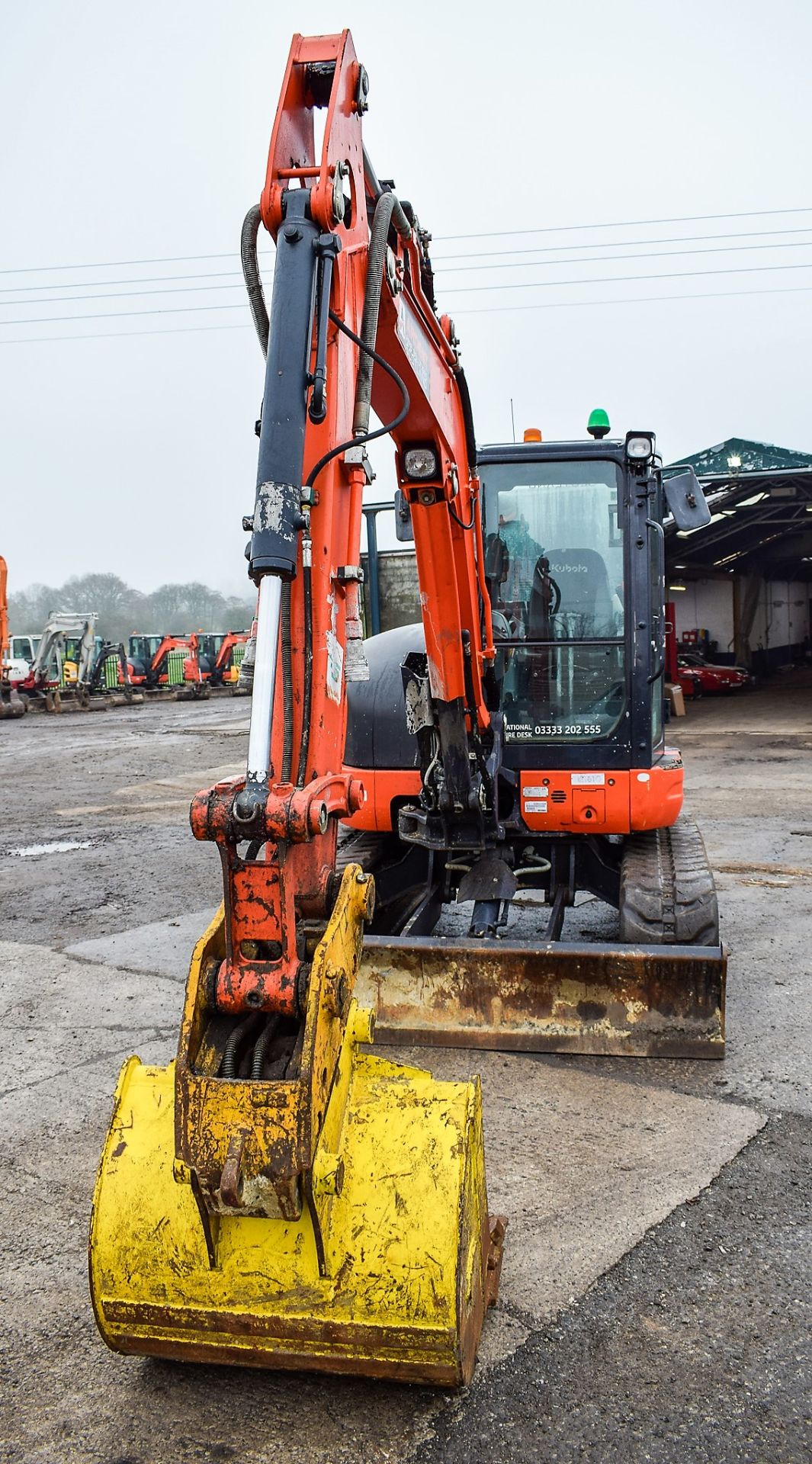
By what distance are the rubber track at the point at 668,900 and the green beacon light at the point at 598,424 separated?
2.06 meters

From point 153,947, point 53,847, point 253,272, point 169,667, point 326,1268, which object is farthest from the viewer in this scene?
point 169,667

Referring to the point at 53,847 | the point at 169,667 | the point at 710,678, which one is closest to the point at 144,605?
the point at 169,667

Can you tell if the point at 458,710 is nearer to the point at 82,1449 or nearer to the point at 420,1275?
the point at 420,1275

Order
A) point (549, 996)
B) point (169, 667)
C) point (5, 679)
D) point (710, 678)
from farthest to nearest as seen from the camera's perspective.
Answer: point (169, 667)
point (5, 679)
point (710, 678)
point (549, 996)

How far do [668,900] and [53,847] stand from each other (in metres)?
6.68

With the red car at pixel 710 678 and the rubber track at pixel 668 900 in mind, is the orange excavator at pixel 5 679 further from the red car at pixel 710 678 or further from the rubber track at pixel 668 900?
the rubber track at pixel 668 900

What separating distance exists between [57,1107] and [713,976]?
246cm

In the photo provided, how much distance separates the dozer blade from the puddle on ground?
231 inches

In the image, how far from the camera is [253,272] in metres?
2.77

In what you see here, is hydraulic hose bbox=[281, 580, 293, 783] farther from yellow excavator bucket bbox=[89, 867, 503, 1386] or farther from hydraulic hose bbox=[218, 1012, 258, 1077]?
hydraulic hose bbox=[218, 1012, 258, 1077]

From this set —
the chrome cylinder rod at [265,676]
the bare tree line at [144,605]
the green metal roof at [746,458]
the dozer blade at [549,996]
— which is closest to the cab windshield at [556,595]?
the dozer blade at [549,996]

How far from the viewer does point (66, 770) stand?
16.0 meters

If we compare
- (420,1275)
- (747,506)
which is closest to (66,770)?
(747,506)

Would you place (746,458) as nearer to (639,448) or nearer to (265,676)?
(639,448)
